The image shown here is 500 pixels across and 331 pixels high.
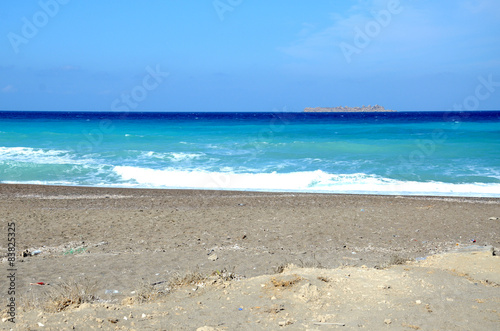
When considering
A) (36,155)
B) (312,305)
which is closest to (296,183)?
(312,305)

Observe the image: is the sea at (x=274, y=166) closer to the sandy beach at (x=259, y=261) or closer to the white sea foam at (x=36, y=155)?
the white sea foam at (x=36, y=155)

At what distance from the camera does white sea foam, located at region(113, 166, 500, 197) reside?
53.7 ft

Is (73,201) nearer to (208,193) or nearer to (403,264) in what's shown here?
(208,193)

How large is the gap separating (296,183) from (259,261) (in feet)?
39.0

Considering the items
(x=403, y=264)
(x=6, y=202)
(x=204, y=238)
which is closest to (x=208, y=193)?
(x=6, y=202)

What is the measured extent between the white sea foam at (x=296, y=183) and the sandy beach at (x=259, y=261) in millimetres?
2907

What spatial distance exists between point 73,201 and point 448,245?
33.4 ft

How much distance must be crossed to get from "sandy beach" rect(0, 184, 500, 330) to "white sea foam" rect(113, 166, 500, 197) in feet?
9.54

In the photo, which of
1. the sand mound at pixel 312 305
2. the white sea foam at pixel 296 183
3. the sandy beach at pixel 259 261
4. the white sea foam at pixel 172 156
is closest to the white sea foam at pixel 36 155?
the white sea foam at pixel 172 156

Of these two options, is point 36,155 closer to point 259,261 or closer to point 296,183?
point 296,183

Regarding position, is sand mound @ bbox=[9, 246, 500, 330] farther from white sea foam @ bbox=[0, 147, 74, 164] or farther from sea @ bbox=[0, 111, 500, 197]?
white sea foam @ bbox=[0, 147, 74, 164]

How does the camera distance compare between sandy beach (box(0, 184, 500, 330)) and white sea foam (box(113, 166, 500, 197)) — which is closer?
sandy beach (box(0, 184, 500, 330))

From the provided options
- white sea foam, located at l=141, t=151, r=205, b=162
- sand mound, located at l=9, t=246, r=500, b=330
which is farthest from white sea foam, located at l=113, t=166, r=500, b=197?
sand mound, located at l=9, t=246, r=500, b=330

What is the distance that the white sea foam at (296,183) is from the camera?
53.7 feet
